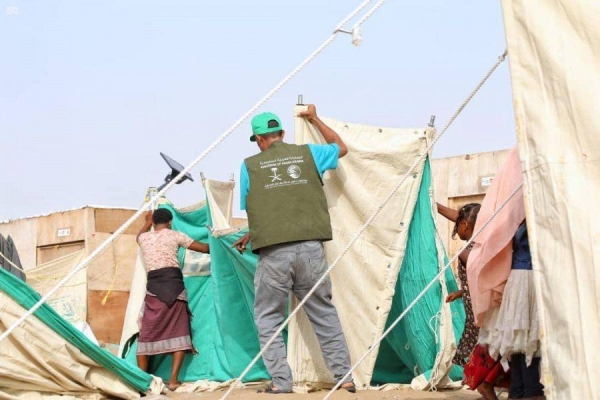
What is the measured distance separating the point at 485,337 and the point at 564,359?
1733 millimetres

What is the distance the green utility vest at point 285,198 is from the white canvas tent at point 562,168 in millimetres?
2856

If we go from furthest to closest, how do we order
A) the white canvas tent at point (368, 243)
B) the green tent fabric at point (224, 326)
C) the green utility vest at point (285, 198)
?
the green tent fabric at point (224, 326) → the white canvas tent at point (368, 243) → the green utility vest at point (285, 198)

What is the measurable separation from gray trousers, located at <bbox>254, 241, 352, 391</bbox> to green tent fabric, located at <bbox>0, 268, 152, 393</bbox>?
0.87m

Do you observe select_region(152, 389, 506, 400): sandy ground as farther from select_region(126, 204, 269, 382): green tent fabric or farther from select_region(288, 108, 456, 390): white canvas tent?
select_region(126, 204, 269, 382): green tent fabric

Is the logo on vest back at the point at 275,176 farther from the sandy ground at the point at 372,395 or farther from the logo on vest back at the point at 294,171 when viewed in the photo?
the sandy ground at the point at 372,395

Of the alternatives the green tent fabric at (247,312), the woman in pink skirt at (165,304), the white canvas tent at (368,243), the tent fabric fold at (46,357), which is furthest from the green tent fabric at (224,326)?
the tent fabric fold at (46,357)

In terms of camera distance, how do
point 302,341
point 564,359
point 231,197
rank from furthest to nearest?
point 231,197 < point 302,341 < point 564,359

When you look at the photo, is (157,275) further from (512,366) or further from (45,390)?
(512,366)

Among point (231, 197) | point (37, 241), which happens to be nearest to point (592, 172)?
point (231, 197)

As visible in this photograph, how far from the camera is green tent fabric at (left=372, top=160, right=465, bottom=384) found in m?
6.74

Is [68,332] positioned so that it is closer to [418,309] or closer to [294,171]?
[294,171]

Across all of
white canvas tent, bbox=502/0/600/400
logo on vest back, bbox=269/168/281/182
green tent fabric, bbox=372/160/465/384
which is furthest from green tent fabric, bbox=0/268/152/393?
white canvas tent, bbox=502/0/600/400

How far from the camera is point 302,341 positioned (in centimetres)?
669

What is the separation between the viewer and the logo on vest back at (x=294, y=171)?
251 inches
